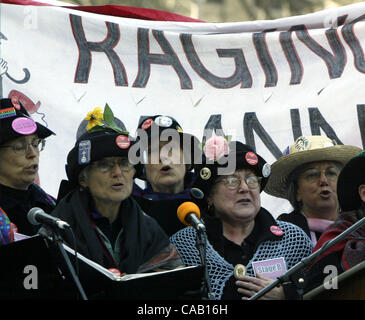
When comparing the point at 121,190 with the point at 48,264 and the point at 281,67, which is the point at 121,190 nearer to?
the point at 48,264

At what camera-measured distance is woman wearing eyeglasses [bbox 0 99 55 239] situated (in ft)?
17.3

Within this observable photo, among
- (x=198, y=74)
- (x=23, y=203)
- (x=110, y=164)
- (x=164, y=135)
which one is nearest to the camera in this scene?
(x=110, y=164)

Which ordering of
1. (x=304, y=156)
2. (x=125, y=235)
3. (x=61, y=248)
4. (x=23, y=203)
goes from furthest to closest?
(x=304, y=156) < (x=23, y=203) < (x=125, y=235) < (x=61, y=248)

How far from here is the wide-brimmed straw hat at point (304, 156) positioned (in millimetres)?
5879

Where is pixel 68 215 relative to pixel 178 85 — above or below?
below

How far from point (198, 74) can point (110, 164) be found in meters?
2.08

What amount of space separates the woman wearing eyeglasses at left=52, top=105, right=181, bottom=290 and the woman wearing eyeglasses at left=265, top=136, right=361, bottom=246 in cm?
118

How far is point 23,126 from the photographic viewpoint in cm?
531

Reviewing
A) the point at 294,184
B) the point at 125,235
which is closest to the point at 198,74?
the point at 294,184

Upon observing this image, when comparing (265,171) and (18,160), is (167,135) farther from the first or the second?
(18,160)

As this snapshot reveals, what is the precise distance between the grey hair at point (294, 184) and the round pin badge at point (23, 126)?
1830mm

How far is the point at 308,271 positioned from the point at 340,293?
3.22ft

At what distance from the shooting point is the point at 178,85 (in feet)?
23.0
